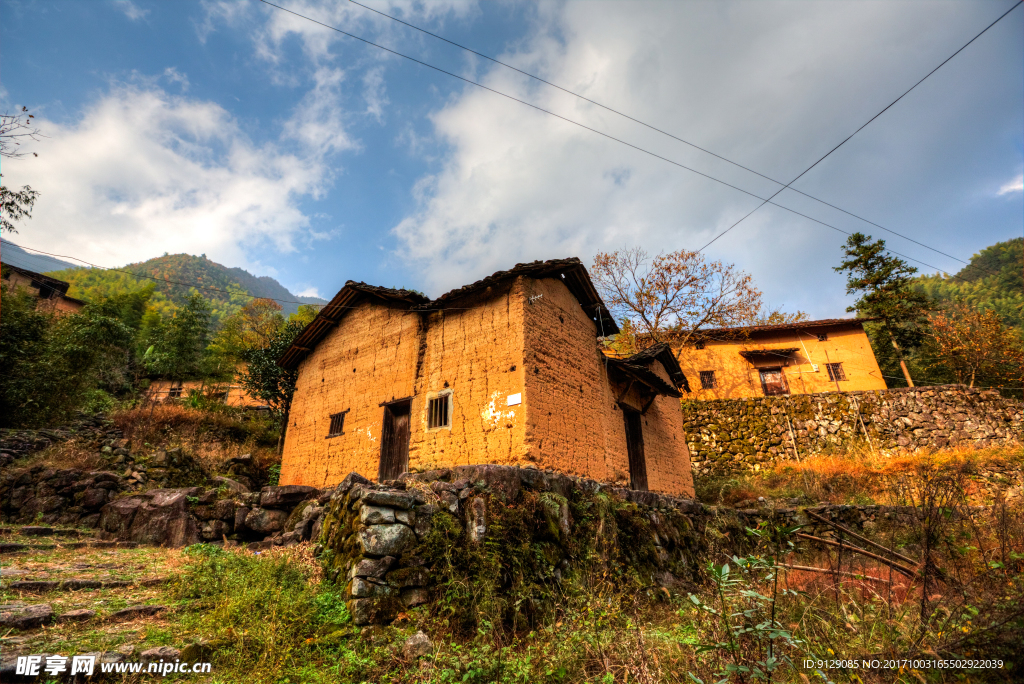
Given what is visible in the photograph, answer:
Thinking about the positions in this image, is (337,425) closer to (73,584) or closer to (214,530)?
(214,530)

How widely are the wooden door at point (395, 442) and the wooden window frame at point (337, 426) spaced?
155 cm

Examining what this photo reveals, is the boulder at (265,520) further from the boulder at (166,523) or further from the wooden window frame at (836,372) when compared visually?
the wooden window frame at (836,372)

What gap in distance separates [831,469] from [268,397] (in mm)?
21108

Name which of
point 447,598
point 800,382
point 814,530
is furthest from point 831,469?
point 447,598

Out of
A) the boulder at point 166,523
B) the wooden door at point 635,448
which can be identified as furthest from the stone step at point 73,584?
the wooden door at point 635,448

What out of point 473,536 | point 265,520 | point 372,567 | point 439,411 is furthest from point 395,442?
point 372,567

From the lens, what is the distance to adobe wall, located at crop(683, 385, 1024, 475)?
55.8 feet

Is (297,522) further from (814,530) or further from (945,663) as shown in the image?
(814,530)

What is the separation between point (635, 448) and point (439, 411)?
5.41 m

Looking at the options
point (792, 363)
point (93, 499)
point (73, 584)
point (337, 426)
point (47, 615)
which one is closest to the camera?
point (47, 615)

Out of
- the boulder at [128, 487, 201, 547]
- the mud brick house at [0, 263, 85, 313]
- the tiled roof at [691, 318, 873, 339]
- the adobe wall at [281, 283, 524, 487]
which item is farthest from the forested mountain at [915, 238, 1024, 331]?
the mud brick house at [0, 263, 85, 313]

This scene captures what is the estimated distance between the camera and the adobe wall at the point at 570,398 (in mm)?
8312

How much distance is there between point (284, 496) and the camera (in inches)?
386

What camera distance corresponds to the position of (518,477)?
6398mm
